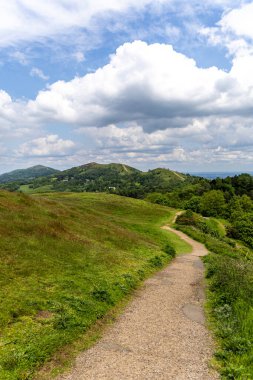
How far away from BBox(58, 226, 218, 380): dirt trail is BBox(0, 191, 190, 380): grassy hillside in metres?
1.36

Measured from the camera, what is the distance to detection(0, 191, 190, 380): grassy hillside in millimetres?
11961

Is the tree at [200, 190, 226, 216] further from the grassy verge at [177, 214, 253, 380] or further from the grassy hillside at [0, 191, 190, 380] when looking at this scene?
the grassy verge at [177, 214, 253, 380]

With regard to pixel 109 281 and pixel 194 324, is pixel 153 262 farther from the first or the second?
pixel 194 324

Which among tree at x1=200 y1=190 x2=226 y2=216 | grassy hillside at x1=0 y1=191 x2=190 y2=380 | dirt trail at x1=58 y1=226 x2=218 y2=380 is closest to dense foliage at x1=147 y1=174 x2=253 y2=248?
tree at x1=200 y1=190 x2=226 y2=216

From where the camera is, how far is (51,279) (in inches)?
747

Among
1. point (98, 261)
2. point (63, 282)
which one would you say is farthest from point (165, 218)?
point (63, 282)

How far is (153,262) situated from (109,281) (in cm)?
978

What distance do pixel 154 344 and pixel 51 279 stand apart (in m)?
8.54

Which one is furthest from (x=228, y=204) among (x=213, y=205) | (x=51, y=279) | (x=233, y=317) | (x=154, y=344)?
(x=154, y=344)

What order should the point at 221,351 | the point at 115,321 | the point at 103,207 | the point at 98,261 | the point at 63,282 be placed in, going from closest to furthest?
the point at 221,351 → the point at 115,321 → the point at 63,282 → the point at 98,261 → the point at 103,207

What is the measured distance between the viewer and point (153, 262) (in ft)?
96.9

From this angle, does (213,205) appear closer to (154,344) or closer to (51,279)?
(51,279)

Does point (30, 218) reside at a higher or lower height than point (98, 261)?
higher

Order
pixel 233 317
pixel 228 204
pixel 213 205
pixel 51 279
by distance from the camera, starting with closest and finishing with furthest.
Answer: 1. pixel 233 317
2. pixel 51 279
3. pixel 213 205
4. pixel 228 204
